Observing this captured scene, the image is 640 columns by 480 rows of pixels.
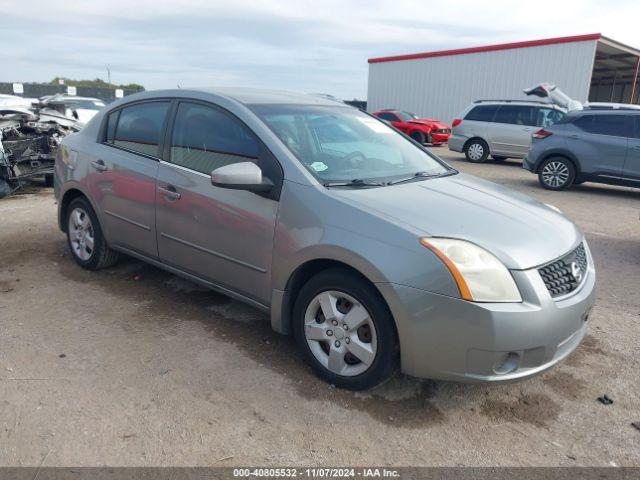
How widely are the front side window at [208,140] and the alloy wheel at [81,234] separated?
1.43 metres

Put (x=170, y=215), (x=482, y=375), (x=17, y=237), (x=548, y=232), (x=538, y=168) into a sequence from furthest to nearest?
1. (x=538, y=168)
2. (x=17, y=237)
3. (x=170, y=215)
4. (x=548, y=232)
5. (x=482, y=375)

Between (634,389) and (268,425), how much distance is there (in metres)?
2.19

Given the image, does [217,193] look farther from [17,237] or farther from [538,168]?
[538,168]

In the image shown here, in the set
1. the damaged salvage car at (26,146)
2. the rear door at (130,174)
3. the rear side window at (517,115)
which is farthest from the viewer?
the rear side window at (517,115)

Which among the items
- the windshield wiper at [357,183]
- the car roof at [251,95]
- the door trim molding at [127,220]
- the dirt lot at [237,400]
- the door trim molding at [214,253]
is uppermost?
the car roof at [251,95]

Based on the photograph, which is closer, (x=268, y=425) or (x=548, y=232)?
(x=268, y=425)

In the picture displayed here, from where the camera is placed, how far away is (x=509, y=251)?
2.62m

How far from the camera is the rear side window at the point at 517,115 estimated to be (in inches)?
535

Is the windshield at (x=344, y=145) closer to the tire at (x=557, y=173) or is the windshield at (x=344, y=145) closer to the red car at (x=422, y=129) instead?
the tire at (x=557, y=173)

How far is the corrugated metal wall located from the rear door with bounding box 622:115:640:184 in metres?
11.5

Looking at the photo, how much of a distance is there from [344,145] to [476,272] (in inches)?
57.8

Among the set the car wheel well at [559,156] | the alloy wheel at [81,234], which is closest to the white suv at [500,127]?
the car wheel well at [559,156]

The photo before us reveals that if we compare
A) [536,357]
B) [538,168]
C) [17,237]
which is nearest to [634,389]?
[536,357]

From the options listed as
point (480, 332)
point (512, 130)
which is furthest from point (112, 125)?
point (512, 130)
